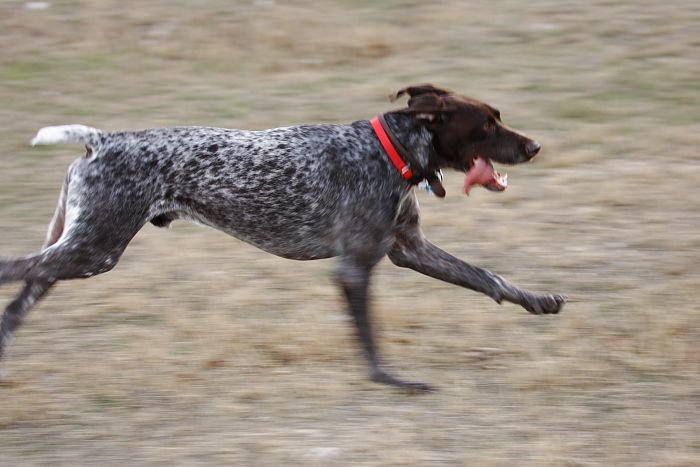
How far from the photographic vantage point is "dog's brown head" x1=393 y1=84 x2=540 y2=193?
5.53 m

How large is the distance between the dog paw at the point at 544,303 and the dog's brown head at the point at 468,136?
634 mm

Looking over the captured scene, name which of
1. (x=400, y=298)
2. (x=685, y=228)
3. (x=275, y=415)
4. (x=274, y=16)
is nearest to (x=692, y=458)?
(x=275, y=415)

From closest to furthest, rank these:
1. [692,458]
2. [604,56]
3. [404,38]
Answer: [692,458] → [604,56] → [404,38]

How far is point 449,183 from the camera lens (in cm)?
889

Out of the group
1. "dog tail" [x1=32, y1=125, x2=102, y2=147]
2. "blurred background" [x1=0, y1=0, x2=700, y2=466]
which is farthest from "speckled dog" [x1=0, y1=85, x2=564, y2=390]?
"blurred background" [x1=0, y1=0, x2=700, y2=466]

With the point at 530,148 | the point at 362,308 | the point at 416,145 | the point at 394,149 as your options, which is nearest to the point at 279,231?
the point at 362,308

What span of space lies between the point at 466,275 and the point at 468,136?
2.47ft

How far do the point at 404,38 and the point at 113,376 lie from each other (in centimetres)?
721

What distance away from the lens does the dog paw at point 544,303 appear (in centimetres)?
582

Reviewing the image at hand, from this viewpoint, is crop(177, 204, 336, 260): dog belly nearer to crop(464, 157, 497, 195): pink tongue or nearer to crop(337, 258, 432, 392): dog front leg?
crop(337, 258, 432, 392): dog front leg

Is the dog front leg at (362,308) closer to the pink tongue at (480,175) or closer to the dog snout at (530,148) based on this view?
the pink tongue at (480,175)

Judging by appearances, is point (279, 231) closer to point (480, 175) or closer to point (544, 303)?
point (480, 175)

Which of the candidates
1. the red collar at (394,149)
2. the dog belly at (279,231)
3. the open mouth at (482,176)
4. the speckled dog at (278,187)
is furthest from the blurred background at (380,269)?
the red collar at (394,149)

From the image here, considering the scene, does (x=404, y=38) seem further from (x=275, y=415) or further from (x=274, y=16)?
(x=275, y=415)
